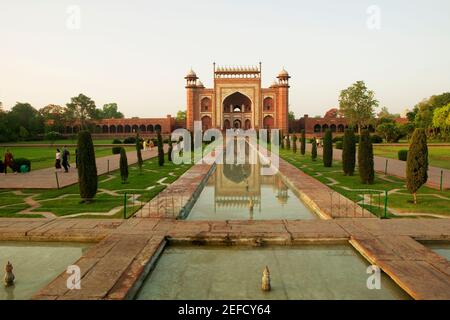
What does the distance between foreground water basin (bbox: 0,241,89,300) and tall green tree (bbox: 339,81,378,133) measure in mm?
41726

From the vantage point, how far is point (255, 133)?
42094 mm

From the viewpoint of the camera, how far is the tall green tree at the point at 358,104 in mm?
42438

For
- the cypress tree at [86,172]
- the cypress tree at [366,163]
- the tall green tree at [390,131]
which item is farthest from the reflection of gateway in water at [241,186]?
the tall green tree at [390,131]

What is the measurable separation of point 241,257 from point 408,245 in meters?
2.28

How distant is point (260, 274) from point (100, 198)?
543cm

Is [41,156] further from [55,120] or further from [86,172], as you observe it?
[55,120]

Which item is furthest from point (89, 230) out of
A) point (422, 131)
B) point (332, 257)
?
point (422, 131)

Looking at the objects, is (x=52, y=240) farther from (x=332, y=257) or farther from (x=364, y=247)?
(x=364, y=247)

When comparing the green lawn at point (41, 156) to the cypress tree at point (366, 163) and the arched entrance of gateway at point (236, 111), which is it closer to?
the cypress tree at point (366, 163)

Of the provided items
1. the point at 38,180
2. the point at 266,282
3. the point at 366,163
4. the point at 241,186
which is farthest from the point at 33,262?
the point at 366,163

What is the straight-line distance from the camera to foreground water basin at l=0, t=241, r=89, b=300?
3932 mm

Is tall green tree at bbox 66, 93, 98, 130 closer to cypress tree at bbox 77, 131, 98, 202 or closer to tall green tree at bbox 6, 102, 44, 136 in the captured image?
tall green tree at bbox 6, 102, 44, 136

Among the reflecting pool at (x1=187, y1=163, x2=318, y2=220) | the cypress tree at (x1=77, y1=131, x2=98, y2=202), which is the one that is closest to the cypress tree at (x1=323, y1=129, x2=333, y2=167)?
the reflecting pool at (x1=187, y1=163, x2=318, y2=220)

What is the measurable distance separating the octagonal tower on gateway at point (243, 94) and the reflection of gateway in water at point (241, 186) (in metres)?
30.3
